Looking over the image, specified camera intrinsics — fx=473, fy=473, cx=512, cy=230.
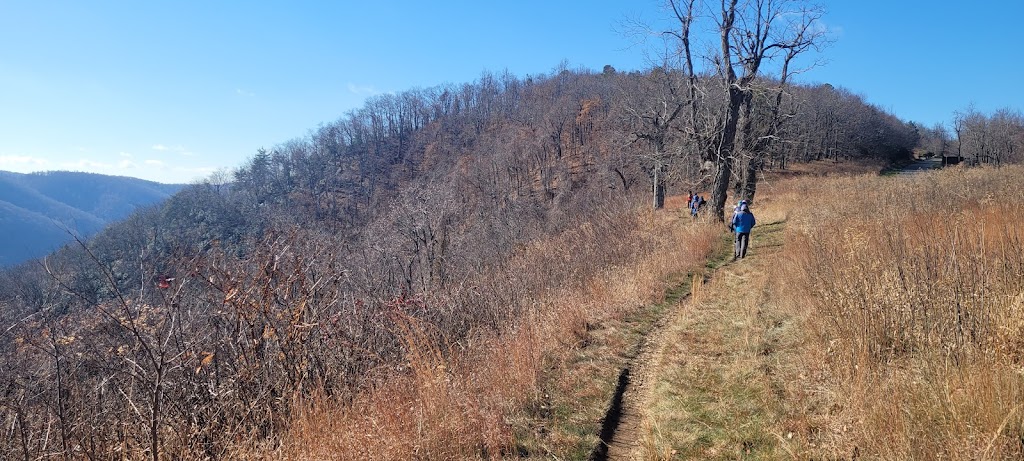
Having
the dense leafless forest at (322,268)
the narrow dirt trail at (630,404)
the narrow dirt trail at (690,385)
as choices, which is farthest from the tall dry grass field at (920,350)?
the dense leafless forest at (322,268)

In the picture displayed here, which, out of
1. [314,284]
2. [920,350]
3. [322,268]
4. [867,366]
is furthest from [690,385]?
[322,268]

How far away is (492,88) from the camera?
373 feet

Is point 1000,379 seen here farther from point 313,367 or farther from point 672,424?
point 313,367

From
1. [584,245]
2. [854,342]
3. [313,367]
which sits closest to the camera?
[854,342]

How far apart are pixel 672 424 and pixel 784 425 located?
2.39ft

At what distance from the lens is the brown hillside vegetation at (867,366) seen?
7.91ft

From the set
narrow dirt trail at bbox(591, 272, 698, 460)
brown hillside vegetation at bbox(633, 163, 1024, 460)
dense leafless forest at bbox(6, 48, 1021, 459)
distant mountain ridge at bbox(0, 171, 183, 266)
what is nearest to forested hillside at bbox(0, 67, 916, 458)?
dense leafless forest at bbox(6, 48, 1021, 459)

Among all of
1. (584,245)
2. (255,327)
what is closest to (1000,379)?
(255,327)

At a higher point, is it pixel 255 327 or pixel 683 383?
pixel 255 327

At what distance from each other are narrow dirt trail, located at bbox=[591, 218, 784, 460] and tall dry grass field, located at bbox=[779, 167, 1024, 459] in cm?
48

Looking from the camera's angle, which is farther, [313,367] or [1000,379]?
[313,367]

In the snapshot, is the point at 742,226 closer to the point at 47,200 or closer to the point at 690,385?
the point at 690,385

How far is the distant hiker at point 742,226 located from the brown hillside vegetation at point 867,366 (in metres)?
3.91

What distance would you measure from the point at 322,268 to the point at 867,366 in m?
5.81
